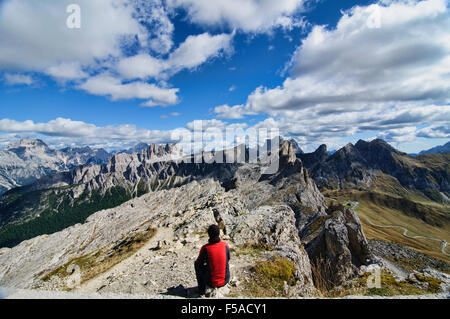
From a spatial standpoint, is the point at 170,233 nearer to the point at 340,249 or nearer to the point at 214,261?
the point at 214,261

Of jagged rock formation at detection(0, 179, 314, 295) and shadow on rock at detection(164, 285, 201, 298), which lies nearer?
shadow on rock at detection(164, 285, 201, 298)

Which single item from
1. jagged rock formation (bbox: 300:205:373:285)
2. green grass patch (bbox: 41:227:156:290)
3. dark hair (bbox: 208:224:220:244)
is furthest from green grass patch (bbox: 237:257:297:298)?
green grass patch (bbox: 41:227:156:290)

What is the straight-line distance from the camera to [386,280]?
19.3 meters

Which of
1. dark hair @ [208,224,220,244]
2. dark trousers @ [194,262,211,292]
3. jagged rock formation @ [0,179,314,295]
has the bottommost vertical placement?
jagged rock formation @ [0,179,314,295]

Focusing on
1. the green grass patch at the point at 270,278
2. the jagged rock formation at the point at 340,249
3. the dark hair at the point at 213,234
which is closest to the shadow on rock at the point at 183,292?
the green grass patch at the point at 270,278

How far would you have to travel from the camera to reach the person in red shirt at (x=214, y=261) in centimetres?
1091

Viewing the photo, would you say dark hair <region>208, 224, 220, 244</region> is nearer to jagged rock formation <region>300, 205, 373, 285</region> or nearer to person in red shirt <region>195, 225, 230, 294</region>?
person in red shirt <region>195, 225, 230, 294</region>

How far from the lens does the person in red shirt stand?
430 inches

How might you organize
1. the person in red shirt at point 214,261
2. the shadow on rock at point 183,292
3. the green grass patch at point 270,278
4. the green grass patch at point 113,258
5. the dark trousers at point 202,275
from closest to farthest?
the person in red shirt at point 214,261
the dark trousers at point 202,275
the shadow on rock at point 183,292
the green grass patch at point 270,278
the green grass patch at point 113,258

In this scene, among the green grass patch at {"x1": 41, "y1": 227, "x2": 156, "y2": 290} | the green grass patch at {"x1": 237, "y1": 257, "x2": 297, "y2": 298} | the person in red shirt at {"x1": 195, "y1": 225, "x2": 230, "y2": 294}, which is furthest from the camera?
the green grass patch at {"x1": 41, "y1": 227, "x2": 156, "y2": 290}

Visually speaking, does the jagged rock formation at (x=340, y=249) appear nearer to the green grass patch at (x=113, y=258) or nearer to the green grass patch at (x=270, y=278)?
the green grass patch at (x=270, y=278)

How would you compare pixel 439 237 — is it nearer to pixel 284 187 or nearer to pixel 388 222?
pixel 388 222

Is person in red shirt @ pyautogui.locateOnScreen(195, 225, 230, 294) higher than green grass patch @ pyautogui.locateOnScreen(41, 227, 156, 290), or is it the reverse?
person in red shirt @ pyautogui.locateOnScreen(195, 225, 230, 294)
